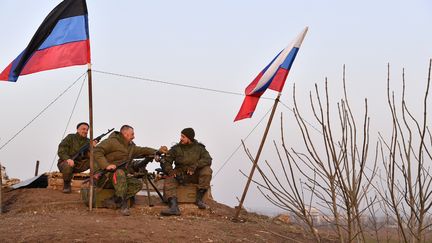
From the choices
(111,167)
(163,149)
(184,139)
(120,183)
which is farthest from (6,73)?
(184,139)

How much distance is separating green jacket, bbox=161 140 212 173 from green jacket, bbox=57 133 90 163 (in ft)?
6.58

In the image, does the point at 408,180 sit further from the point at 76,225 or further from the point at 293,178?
the point at 76,225

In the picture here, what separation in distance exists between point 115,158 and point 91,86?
139cm

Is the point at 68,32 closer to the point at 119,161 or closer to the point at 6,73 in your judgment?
the point at 6,73

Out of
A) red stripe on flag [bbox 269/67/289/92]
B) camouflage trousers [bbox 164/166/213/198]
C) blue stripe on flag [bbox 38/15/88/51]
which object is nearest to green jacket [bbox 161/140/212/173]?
camouflage trousers [bbox 164/166/213/198]

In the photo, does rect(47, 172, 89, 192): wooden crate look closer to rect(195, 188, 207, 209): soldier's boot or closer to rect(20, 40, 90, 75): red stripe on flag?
rect(195, 188, 207, 209): soldier's boot

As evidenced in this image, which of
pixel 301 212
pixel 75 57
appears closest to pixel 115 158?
pixel 75 57

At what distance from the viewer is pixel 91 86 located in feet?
26.4

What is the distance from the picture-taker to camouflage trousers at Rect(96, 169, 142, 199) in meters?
7.93

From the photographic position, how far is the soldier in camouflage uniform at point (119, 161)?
A: 795 centimetres

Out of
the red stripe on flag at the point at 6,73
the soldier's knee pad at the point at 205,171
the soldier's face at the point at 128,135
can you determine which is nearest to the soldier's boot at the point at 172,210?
the soldier's knee pad at the point at 205,171

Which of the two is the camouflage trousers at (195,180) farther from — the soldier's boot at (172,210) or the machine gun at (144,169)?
the machine gun at (144,169)

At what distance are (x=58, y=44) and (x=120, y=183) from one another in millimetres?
2672

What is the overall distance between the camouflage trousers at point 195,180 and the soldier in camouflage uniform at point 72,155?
202 cm
